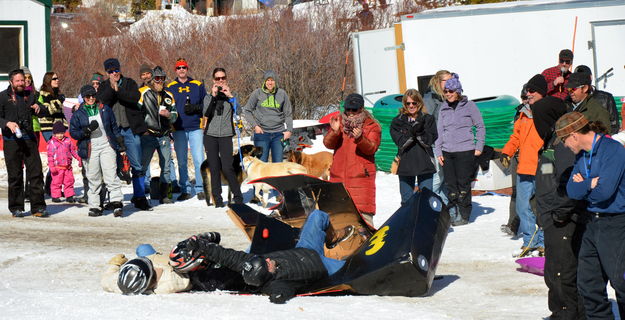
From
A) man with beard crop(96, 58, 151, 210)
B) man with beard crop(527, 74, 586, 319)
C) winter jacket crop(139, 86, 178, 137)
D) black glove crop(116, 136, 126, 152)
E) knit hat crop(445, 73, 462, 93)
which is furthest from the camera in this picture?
winter jacket crop(139, 86, 178, 137)

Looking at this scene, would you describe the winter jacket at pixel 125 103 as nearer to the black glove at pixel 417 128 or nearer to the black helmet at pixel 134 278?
the black glove at pixel 417 128

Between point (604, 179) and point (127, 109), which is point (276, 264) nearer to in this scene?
point (604, 179)

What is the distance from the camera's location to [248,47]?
93.7ft

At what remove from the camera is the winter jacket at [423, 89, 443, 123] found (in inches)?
470

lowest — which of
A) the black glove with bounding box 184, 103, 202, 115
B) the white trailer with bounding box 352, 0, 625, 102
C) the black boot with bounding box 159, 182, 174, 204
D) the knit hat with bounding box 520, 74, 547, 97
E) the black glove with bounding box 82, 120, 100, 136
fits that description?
the black boot with bounding box 159, 182, 174, 204

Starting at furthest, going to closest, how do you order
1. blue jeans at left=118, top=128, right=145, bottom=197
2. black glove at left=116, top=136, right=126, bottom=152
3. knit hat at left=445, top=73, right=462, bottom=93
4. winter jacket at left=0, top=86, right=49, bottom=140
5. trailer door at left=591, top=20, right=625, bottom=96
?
trailer door at left=591, top=20, right=625, bottom=96
blue jeans at left=118, top=128, right=145, bottom=197
black glove at left=116, top=136, right=126, bottom=152
winter jacket at left=0, top=86, right=49, bottom=140
knit hat at left=445, top=73, right=462, bottom=93

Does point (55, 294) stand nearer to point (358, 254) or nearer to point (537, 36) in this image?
point (358, 254)

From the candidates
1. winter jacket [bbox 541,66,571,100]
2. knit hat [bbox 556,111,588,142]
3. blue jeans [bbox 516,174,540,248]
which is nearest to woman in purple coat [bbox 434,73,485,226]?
winter jacket [bbox 541,66,571,100]

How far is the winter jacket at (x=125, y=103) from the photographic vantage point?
12641 mm

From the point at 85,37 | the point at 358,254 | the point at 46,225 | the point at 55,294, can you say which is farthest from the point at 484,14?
the point at 85,37

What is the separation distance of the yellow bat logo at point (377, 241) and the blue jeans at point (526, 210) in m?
2.17

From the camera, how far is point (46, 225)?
1156 centimetres

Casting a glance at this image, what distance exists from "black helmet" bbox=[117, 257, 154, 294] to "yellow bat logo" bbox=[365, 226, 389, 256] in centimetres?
185

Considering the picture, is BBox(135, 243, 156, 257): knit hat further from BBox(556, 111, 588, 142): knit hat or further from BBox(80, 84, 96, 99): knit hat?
BBox(80, 84, 96, 99): knit hat
